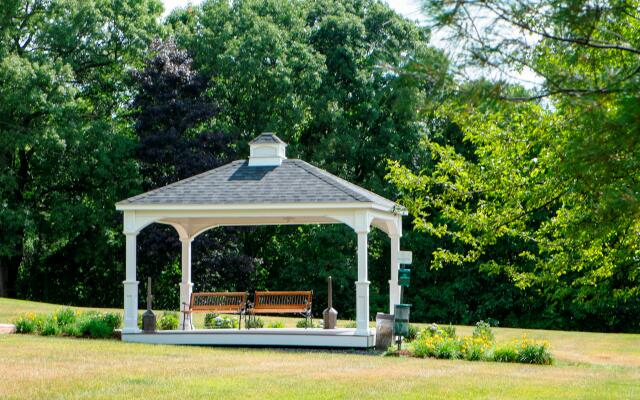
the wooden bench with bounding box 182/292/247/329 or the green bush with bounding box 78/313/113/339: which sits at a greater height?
the wooden bench with bounding box 182/292/247/329

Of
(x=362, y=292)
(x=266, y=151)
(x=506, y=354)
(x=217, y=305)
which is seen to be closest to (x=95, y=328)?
(x=217, y=305)

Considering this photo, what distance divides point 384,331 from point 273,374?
5.13m

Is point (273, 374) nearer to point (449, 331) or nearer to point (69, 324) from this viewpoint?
point (449, 331)

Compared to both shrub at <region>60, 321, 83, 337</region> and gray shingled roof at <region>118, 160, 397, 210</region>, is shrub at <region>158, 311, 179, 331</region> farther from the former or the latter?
gray shingled roof at <region>118, 160, 397, 210</region>

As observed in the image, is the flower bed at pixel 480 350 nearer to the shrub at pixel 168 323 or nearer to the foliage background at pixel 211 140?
the shrub at pixel 168 323

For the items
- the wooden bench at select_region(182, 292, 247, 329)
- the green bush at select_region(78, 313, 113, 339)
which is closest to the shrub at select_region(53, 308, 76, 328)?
the green bush at select_region(78, 313, 113, 339)

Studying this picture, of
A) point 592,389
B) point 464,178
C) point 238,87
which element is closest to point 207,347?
point 464,178

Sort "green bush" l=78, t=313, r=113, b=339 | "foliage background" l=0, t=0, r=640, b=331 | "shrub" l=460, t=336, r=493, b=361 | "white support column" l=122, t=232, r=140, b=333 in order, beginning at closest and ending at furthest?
1. "shrub" l=460, t=336, r=493, b=361
2. "white support column" l=122, t=232, r=140, b=333
3. "green bush" l=78, t=313, r=113, b=339
4. "foliage background" l=0, t=0, r=640, b=331

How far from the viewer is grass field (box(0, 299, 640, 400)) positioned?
455 inches

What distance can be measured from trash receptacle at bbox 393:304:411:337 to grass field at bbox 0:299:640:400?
1.06 m

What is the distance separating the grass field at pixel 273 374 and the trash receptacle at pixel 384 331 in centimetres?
109

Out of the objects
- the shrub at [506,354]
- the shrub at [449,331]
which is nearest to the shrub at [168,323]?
the shrub at [449,331]

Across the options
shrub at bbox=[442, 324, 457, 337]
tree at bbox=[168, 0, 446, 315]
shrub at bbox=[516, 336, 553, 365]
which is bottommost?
shrub at bbox=[516, 336, 553, 365]

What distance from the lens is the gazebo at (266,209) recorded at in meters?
18.3
